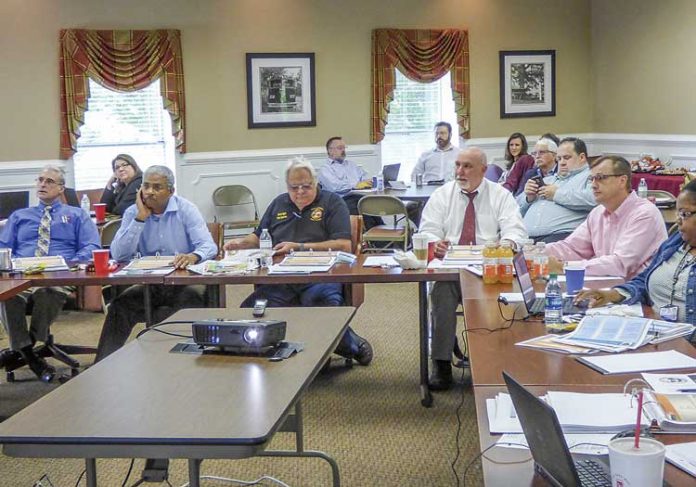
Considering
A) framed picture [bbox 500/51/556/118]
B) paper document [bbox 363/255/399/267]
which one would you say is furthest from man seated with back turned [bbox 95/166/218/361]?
framed picture [bbox 500/51/556/118]

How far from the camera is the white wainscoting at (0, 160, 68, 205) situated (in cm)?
868

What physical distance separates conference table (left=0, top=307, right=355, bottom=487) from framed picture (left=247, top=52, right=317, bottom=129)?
21.9ft

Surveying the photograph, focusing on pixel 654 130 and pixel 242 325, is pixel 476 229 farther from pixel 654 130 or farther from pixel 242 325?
pixel 654 130

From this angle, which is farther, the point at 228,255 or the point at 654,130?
the point at 654,130

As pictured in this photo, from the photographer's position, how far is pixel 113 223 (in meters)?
6.07

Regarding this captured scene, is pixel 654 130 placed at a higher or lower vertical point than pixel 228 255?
higher

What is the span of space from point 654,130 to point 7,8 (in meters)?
6.69

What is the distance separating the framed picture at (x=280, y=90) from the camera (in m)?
9.20

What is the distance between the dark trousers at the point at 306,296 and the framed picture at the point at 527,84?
570 cm

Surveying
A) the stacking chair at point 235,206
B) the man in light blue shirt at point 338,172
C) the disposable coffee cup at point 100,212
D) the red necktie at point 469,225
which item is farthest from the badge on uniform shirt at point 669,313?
the stacking chair at point 235,206

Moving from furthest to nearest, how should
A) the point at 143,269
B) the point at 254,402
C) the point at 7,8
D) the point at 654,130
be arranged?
the point at 654,130, the point at 7,8, the point at 143,269, the point at 254,402

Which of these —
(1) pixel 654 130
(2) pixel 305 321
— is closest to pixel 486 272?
(2) pixel 305 321

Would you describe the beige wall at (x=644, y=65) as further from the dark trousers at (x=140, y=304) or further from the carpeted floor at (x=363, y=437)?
the dark trousers at (x=140, y=304)

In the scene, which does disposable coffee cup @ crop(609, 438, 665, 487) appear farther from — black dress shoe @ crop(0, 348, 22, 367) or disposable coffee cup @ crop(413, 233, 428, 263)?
black dress shoe @ crop(0, 348, 22, 367)
